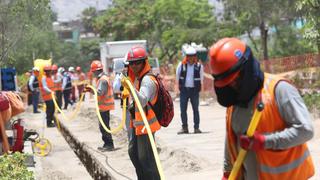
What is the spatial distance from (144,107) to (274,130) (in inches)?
124

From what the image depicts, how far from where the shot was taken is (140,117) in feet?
22.1

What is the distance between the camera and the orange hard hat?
3496 mm

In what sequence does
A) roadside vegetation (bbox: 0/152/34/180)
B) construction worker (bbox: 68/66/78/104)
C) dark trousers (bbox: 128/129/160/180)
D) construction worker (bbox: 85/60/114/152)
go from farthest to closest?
construction worker (bbox: 68/66/78/104) → construction worker (bbox: 85/60/114/152) → roadside vegetation (bbox: 0/152/34/180) → dark trousers (bbox: 128/129/160/180)

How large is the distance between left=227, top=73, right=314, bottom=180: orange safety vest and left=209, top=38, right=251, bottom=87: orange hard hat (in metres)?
0.24

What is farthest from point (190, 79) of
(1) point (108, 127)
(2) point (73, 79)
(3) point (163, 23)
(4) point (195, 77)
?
(3) point (163, 23)

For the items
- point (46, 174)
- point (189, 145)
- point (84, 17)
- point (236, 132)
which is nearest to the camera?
point (236, 132)

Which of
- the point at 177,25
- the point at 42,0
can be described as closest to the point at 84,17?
the point at 177,25

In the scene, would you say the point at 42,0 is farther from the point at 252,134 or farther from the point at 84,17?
the point at 84,17

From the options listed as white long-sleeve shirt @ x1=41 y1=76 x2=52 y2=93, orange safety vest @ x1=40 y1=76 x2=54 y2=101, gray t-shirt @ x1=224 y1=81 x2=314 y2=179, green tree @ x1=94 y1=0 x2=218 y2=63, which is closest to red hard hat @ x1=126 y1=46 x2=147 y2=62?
gray t-shirt @ x1=224 y1=81 x2=314 y2=179

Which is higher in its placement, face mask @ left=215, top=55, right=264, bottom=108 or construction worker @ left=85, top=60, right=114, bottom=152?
face mask @ left=215, top=55, right=264, bottom=108

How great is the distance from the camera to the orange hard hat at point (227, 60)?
3.50 m

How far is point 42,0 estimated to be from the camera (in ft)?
45.7

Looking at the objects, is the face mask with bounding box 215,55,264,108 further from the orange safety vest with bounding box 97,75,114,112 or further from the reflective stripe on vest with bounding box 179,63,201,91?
the reflective stripe on vest with bounding box 179,63,201,91

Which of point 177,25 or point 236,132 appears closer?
point 236,132
